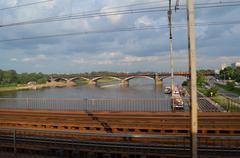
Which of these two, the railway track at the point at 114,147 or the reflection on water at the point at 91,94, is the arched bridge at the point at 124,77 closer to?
the reflection on water at the point at 91,94

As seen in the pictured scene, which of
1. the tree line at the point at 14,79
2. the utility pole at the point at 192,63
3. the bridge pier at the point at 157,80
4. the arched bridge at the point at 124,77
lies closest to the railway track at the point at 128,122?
the utility pole at the point at 192,63

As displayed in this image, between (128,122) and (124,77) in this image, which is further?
(124,77)

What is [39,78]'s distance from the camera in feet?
375

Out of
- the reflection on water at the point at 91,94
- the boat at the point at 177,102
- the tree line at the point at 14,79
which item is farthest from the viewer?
the tree line at the point at 14,79

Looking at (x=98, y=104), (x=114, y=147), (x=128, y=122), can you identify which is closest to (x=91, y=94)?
(x=98, y=104)

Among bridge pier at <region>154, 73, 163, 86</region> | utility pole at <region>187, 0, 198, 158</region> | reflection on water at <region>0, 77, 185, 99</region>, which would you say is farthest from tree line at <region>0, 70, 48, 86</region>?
utility pole at <region>187, 0, 198, 158</region>

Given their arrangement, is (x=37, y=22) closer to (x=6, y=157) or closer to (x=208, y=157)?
(x=6, y=157)

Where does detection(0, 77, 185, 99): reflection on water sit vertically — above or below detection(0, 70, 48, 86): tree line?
below

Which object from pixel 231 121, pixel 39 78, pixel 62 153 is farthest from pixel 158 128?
pixel 39 78

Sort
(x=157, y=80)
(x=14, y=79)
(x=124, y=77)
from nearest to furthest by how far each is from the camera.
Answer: (x=157, y=80)
(x=124, y=77)
(x=14, y=79)

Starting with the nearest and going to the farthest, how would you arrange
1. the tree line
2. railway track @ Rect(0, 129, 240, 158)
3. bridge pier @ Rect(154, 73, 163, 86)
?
railway track @ Rect(0, 129, 240, 158) < bridge pier @ Rect(154, 73, 163, 86) < the tree line

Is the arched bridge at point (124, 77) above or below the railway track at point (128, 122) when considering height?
above

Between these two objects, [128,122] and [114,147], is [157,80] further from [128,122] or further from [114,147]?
[114,147]

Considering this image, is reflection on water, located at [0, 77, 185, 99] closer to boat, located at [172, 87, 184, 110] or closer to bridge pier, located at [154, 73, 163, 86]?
boat, located at [172, 87, 184, 110]
